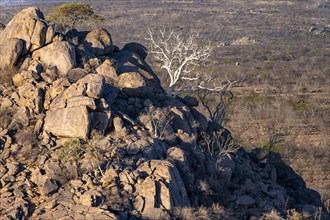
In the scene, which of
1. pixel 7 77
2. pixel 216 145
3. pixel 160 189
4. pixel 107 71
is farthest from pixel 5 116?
pixel 216 145

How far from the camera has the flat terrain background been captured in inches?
1731

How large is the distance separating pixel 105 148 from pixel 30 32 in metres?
7.06

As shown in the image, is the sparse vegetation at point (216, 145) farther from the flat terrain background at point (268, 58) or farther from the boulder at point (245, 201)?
the flat terrain background at point (268, 58)


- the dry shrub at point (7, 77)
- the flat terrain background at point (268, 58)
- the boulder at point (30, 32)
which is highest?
the boulder at point (30, 32)

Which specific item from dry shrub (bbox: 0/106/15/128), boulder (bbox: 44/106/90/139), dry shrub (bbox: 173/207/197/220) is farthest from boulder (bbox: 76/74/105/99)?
dry shrub (bbox: 173/207/197/220)

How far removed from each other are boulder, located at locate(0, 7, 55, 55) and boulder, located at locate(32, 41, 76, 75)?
0.42m

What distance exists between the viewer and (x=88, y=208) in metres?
16.0

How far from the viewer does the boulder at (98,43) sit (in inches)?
971

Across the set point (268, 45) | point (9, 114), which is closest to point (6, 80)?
point (9, 114)

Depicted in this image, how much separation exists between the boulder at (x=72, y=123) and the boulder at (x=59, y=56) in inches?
121

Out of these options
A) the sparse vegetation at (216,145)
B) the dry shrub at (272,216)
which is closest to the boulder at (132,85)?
the sparse vegetation at (216,145)

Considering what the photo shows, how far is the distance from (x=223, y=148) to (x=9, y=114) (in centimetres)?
868

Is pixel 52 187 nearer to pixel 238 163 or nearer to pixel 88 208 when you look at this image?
pixel 88 208

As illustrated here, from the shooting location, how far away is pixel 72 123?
61.9ft
